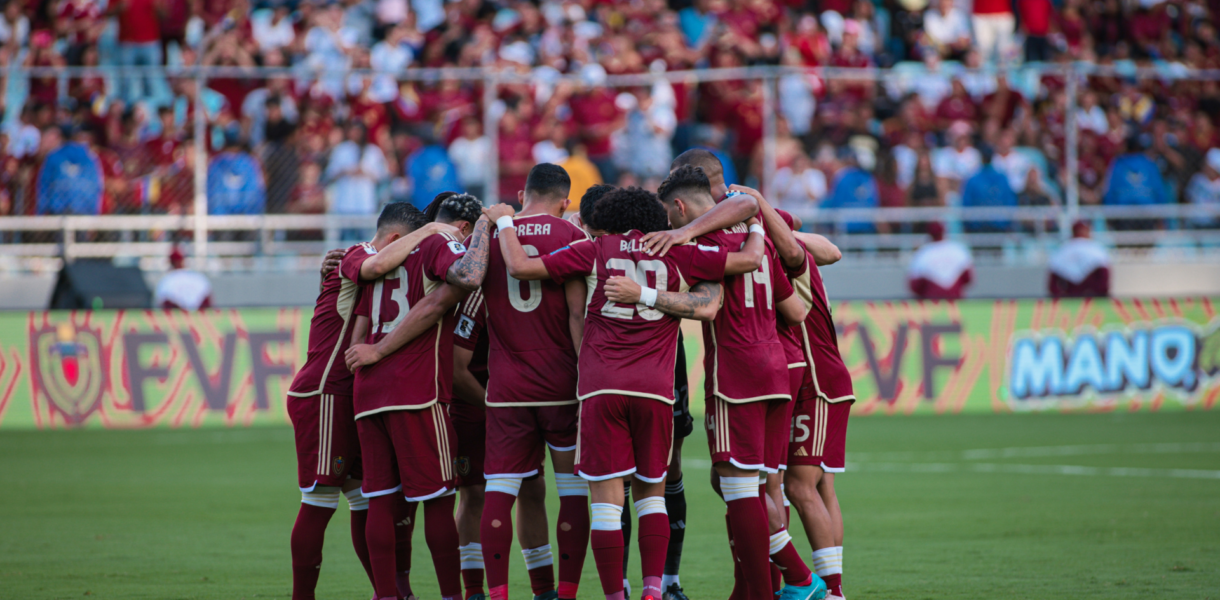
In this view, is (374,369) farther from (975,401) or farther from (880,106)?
(880,106)

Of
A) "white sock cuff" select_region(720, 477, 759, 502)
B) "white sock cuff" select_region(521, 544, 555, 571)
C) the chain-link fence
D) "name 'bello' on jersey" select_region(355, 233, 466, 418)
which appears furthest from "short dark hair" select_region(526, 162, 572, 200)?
the chain-link fence

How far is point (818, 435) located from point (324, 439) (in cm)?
249

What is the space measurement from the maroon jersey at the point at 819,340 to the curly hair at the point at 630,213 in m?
0.88

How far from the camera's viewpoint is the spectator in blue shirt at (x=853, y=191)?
17.5 meters

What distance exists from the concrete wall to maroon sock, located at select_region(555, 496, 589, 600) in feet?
36.2

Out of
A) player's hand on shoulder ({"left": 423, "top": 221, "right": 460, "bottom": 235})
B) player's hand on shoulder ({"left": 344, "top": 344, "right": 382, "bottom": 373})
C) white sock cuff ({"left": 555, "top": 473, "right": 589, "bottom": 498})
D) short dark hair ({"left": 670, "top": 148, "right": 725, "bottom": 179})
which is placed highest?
short dark hair ({"left": 670, "top": 148, "right": 725, "bottom": 179})

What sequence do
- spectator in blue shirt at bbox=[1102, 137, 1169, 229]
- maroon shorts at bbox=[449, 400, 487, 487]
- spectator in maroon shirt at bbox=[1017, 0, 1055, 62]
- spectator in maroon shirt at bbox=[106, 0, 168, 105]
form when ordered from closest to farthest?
maroon shorts at bbox=[449, 400, 487, 487]
spectator in maroon shirt at bbox=[106, 0, 168, 105]
spectator in blue shirt at bbox=[1102, 137, 1169, 229]
spectator in maroon shirt at bbox=[1017, 0, 1055, 62]

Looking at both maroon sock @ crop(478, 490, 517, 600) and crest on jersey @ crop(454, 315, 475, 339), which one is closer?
maroon sock @ crop(478, 490, 517, 600)

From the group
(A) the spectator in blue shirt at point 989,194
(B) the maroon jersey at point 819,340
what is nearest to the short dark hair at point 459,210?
(B) the maroon jersey at point 819,340

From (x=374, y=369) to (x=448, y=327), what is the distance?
1.42ft

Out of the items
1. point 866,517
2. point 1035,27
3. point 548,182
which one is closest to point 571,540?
point 548,182

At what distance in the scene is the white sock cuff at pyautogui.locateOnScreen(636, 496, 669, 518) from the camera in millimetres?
6027

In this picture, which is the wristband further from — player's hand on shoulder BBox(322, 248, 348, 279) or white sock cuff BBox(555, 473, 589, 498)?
player's hand on shoulder BBox(322, 248, 348, 279)

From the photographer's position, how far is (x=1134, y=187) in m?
18.2
